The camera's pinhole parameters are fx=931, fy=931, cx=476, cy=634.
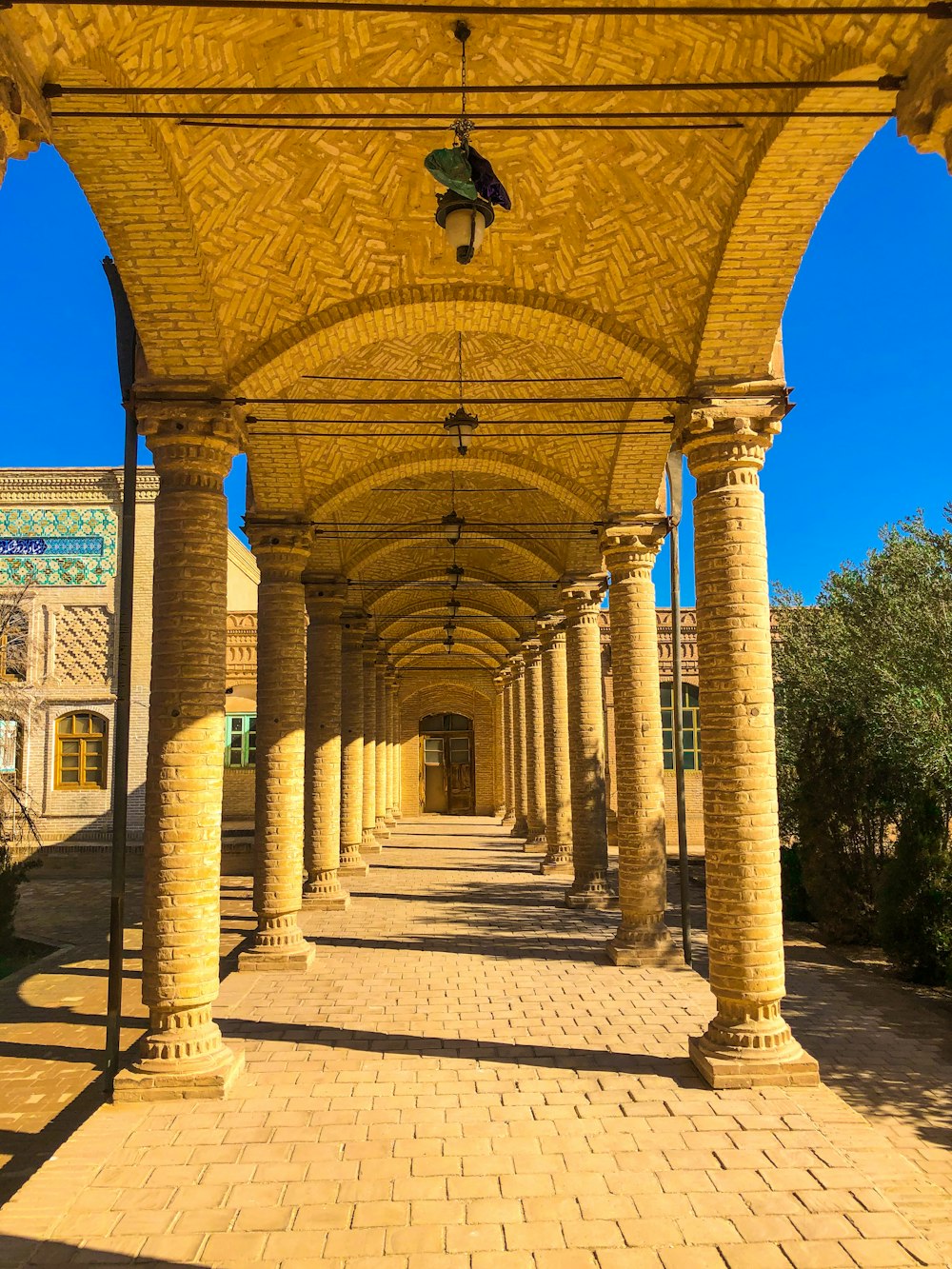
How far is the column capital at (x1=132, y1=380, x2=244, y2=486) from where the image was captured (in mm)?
6867

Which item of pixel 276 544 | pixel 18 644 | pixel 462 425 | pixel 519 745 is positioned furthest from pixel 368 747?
pixel 462 425

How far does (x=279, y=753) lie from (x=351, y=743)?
757 centimetres

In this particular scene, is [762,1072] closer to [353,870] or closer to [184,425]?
[184,425]

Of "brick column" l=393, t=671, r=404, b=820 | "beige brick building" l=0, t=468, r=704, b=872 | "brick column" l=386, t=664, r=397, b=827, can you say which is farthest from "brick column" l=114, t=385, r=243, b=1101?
"brick column" l=393, t=671, r=404, b=820

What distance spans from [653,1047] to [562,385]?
6.86m

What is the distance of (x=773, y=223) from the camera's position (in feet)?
21.3

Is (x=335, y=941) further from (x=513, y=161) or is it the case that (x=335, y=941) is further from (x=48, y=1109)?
(x=513, y=161)

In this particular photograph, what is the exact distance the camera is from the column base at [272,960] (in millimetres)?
9727

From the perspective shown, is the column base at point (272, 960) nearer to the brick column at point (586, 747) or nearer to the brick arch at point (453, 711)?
the brick column at point (586, 747)

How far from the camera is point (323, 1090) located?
6.33 meters

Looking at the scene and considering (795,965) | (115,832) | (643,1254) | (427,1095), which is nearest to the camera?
(643,1254)

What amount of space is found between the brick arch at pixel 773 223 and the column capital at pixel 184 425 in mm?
3720

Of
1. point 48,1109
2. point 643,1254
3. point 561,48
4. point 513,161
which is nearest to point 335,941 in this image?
point 48,1109

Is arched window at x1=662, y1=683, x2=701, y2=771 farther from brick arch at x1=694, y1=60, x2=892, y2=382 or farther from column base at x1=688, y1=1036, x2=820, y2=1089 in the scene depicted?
column base at x1=688, y1=1036, x2=820, y2=1089
